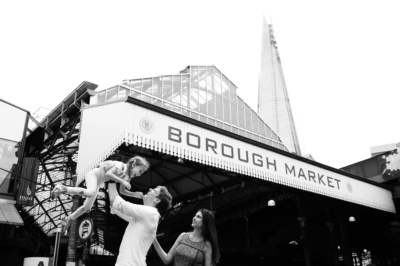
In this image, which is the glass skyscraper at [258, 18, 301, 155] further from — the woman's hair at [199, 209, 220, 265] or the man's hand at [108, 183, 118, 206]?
the man's hand at [108, 183, 118, 206]

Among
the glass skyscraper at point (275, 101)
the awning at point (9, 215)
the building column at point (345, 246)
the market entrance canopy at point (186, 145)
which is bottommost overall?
the building column at point (345, 246)

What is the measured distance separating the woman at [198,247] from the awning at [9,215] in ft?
36.9

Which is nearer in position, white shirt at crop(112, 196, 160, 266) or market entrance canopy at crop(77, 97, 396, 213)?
white shirt at crop(112, 196, 160, 266)

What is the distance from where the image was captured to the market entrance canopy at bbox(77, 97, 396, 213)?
348 inches

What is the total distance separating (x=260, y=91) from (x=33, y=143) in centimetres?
9536

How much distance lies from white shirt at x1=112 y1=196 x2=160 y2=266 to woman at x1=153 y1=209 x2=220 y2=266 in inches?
12.5

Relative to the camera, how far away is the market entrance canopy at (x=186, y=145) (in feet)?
29.0

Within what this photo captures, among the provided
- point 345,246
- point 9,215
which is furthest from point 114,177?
point 345,246

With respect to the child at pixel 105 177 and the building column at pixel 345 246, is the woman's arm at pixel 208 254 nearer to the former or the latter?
the child at pixel 105 177

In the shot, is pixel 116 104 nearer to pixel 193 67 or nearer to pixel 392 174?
pixel 392 174

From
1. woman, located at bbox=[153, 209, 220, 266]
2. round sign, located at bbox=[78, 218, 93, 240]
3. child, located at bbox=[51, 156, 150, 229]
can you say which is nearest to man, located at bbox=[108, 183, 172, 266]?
child, located at bbox=[51, 156, 150, 229]

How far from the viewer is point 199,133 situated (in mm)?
10422

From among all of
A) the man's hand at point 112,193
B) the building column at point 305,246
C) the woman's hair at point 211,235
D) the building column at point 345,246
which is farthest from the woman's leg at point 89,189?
the building column at point 345,246

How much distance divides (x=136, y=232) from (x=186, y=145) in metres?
6.54
